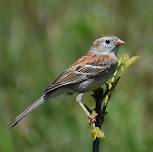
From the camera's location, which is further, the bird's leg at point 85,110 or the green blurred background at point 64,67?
the green blurred background at point 64,67

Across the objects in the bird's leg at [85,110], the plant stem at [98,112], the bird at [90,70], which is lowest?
the plant stem at [98,112]

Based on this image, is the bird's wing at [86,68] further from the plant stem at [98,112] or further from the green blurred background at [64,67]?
the plant stem at [98,112]

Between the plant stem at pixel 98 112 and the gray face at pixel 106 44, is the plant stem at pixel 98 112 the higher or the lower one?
the lower one

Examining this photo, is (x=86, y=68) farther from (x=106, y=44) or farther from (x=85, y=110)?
(x=85, y=110)

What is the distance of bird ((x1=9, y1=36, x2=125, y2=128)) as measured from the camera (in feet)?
16.0

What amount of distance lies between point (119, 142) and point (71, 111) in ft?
2.52

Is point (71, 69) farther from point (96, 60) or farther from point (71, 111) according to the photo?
point (71, 111)

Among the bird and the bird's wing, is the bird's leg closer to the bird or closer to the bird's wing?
the bird

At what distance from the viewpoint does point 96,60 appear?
5.32 meters

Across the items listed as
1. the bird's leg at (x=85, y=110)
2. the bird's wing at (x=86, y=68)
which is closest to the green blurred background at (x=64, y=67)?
the bird's wing at (x=86, y=68)

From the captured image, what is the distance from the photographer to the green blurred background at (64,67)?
559cm

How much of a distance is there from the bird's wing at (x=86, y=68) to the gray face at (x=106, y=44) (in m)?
0.06

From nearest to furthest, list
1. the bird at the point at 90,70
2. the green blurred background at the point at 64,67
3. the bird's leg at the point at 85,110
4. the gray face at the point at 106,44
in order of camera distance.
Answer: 1. the bird's leg at the point at 85,110
2. the bird at the point at 90,70
3. the gray face at the point at 106,44
4. the green blurred background at the point at 64,67

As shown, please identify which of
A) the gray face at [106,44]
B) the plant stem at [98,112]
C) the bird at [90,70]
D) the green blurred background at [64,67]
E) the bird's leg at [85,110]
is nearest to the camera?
the plant stem at [98,112]
